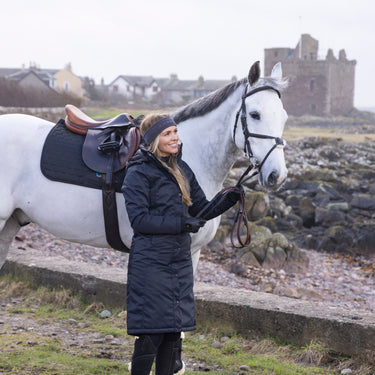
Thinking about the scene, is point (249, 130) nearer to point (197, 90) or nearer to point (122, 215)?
point (122, 215)

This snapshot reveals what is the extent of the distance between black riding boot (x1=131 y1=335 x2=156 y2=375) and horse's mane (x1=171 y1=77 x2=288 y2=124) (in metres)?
1.79

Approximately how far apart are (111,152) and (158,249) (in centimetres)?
107

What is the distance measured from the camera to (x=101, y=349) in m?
5.07

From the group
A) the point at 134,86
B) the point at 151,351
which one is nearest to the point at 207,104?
the point at 151,351

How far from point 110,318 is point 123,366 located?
1162mm

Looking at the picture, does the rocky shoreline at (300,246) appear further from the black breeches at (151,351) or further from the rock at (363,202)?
the black breeches at (151,351)

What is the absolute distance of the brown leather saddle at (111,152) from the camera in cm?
409

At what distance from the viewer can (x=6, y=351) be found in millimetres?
4859

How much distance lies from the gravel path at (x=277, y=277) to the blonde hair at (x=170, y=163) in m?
4.67

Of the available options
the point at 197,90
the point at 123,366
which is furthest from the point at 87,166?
the point at 197,90

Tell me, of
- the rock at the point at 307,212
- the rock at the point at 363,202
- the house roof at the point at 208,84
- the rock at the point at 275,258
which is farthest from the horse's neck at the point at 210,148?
the house roof at the point at 208,84

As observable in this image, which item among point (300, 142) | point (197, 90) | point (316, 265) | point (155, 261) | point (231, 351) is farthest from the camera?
point (197, 90)

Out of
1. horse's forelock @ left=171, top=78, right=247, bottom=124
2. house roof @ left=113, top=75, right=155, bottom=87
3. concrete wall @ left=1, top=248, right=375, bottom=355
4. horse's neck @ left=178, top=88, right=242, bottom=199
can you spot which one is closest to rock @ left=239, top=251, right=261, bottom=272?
concrete wall @ left=1, top=248, right=375, bottom=355

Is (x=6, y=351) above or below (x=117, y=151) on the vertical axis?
below
